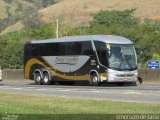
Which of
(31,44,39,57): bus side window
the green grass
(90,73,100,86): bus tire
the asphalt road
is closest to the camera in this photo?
the green grass

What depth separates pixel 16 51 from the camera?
5894 cm

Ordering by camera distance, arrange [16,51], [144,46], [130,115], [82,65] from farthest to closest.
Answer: [144,46] → [16,51] → [82,65] → [130,115]

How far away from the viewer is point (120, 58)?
3591 cm

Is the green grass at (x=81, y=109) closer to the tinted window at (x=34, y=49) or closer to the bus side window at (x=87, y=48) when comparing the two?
the bus side window at (x=87, y=48)

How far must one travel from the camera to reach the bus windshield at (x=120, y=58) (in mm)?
35812

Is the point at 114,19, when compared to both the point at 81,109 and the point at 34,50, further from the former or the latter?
the point at 81,109

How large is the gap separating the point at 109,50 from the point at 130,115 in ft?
69.7

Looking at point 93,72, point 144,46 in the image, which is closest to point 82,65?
point 93,72

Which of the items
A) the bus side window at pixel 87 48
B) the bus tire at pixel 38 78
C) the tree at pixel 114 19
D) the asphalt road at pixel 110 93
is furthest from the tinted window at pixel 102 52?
the tree at pixel 114 19

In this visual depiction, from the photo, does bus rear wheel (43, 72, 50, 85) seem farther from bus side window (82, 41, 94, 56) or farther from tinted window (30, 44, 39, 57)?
bus side window (82, 41, 94, 56)

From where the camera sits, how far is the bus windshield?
35.8 meters

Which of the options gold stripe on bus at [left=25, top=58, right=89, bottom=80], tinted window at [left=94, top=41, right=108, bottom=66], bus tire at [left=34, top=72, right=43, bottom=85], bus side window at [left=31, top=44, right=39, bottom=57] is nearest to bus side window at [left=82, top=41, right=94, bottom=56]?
tinted window at [left=94, top=41, right=108, bottom=66]

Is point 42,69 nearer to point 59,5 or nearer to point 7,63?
point 7,63

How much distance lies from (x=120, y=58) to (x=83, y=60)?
3158mm
